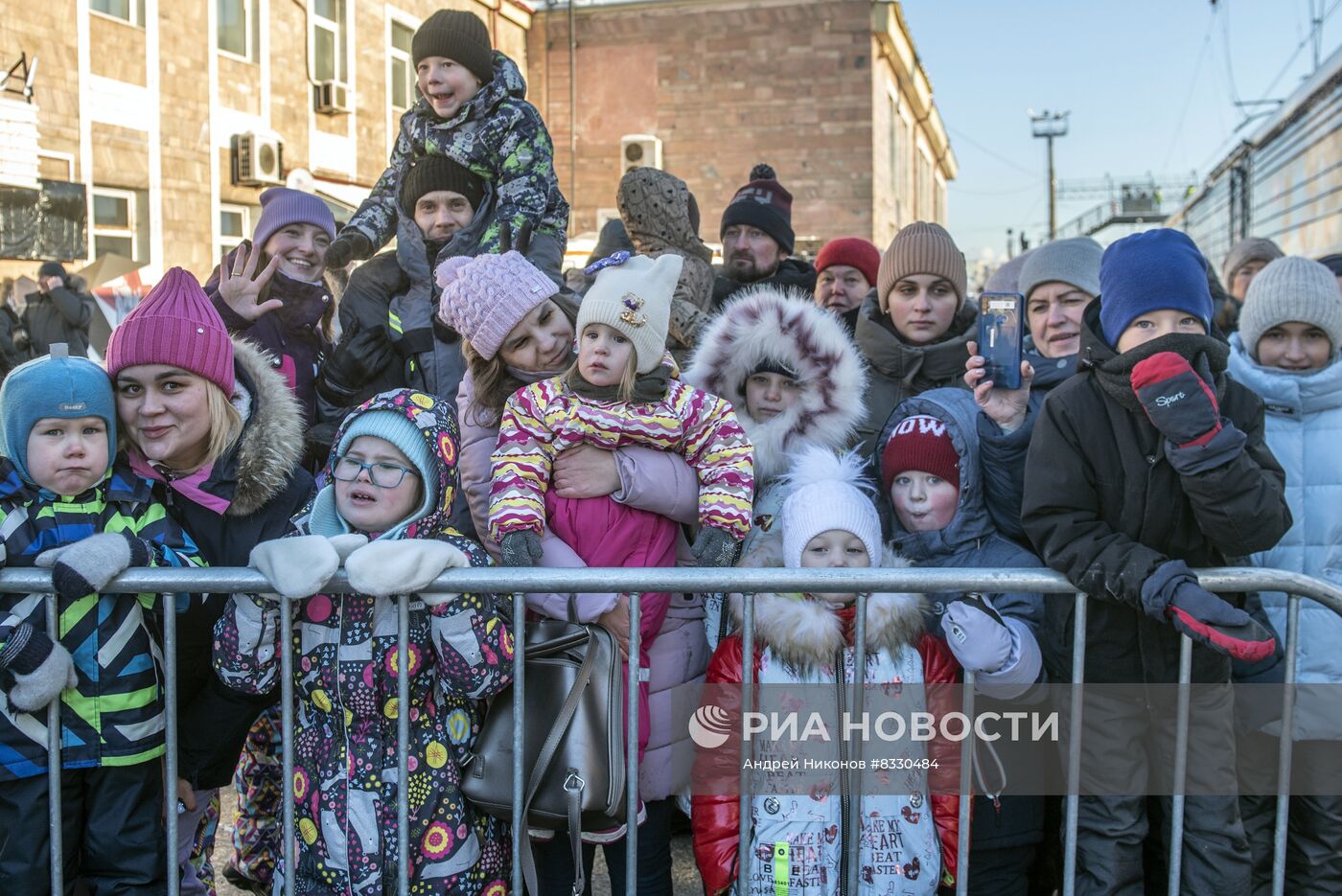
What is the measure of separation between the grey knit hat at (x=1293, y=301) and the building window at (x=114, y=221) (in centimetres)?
1284

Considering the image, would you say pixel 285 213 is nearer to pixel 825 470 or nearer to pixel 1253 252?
pixel 825 470

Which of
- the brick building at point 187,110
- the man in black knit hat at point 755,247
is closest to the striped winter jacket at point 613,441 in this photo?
the man in black knit hat at point 755,247

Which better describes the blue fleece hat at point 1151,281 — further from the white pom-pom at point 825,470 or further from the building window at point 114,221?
the building window at point 114,221

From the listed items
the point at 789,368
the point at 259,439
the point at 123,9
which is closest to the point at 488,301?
the point at 259,439

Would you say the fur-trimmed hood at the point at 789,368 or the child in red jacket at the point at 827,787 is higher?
the fur-trimmed hood at the point at 789,368

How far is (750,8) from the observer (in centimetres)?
2288

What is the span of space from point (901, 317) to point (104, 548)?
2.65 meters

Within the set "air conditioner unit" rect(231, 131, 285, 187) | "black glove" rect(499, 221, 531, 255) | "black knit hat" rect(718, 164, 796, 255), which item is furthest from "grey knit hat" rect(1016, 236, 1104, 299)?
"air conditioner unit" rect(231, 131, 285, 187)

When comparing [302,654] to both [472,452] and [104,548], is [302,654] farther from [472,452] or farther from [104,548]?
[472,452]

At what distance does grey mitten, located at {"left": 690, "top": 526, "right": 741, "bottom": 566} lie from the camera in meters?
2.55

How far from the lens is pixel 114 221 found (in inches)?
509

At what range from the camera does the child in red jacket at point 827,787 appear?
2408 mm

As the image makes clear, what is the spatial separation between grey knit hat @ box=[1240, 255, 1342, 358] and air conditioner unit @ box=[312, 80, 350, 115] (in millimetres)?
15590

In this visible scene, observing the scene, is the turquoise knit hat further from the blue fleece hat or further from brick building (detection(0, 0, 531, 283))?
brick building (detection(0, 0, 531, 283))
